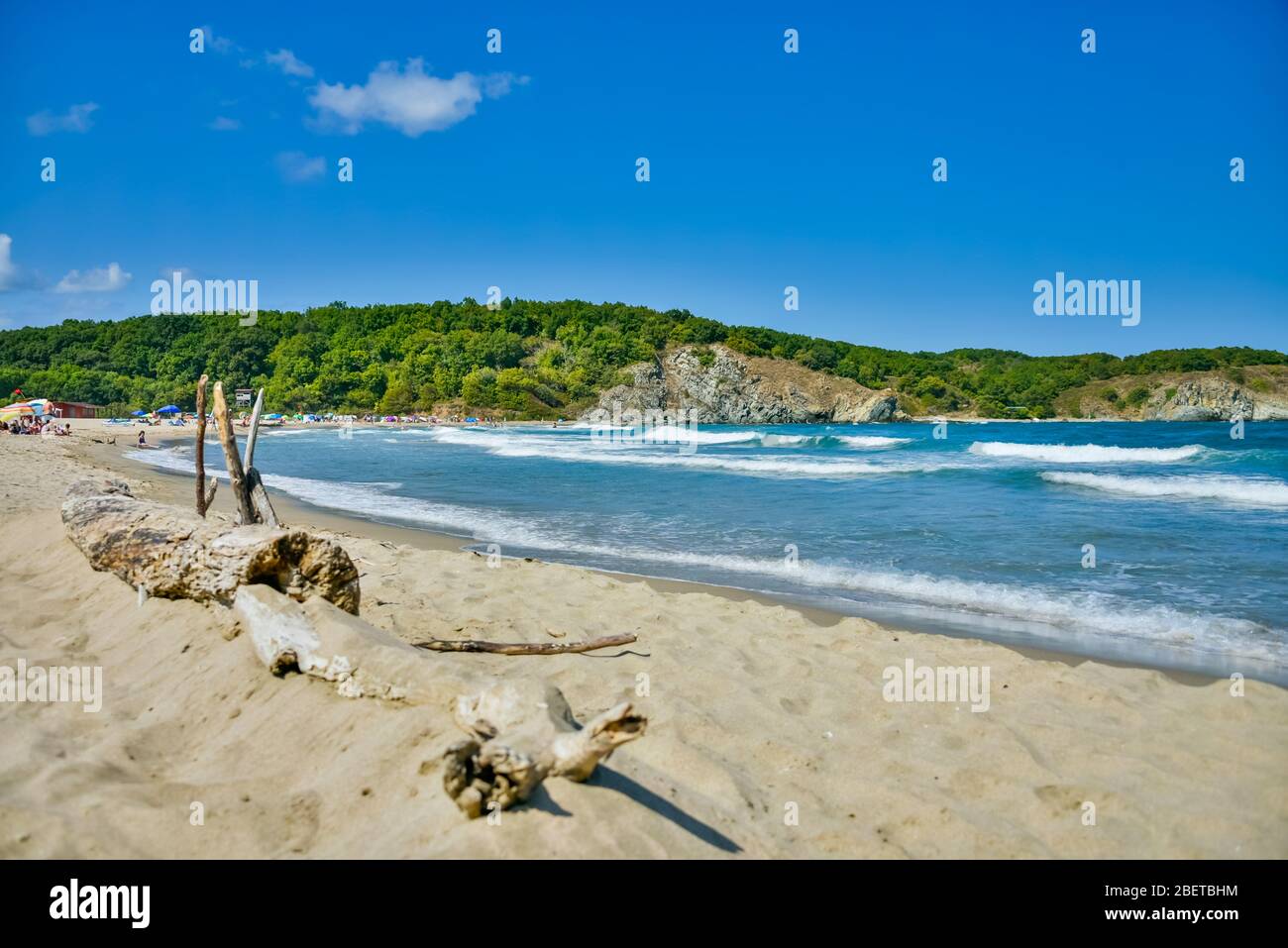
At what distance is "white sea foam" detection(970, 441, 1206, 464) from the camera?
27984 millimetres

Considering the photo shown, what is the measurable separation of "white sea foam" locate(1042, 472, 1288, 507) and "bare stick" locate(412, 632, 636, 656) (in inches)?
620

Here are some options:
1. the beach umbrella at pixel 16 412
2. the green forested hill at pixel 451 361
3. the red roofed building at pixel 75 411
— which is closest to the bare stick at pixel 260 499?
the beach umbrella at pixel 16 412

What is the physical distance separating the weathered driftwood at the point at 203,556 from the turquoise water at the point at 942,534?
4893mm

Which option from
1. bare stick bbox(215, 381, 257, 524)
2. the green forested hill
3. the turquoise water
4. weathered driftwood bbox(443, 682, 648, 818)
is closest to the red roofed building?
the green forested hill

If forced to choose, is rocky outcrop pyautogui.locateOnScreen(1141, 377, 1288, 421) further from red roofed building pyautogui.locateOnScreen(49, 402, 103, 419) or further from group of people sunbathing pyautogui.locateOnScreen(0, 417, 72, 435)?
red roofed building pyautogui.locateOnScreen(49, 402, 103, 419)

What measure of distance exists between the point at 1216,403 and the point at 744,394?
57.6 m

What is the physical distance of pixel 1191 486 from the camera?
1756 cm

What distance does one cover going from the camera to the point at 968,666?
552 centimetres

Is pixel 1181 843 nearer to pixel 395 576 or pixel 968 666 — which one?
pixel 968 666

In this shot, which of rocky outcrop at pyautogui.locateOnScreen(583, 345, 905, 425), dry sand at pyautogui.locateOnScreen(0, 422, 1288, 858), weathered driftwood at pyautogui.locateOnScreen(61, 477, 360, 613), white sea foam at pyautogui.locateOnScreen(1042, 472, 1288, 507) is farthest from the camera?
rocky outcrop at pyautogui.locateOnScreen(583, 345, 905, 425)

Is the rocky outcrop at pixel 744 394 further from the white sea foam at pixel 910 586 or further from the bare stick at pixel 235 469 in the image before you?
the bare stick at pixel 235 469

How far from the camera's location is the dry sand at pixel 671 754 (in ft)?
8.88

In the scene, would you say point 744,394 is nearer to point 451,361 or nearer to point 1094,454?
point 451,361
